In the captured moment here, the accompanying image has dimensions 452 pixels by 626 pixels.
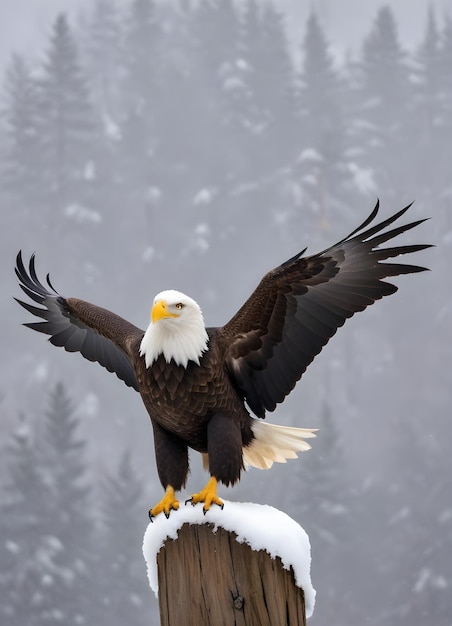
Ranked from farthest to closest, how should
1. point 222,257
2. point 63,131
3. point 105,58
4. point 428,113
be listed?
point 105,58 < point 428,113 < point 63,131 < point 222,257

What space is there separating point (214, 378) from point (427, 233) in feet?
170

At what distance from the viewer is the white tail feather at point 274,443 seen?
3744 mm

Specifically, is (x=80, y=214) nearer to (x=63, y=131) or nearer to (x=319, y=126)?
(x=63, y=131)

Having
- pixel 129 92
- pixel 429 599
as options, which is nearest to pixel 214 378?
pixel 429 599

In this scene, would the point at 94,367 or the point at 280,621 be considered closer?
the point at 280,621

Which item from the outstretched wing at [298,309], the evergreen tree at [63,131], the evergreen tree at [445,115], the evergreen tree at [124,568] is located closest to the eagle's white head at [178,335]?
the outstretched wing at [298,309]

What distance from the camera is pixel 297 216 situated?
54.2 m

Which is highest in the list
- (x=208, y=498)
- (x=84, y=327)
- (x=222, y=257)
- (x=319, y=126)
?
(x=319, y=126)

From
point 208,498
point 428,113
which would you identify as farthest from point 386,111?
point 208,498

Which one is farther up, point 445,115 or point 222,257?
point 445,115

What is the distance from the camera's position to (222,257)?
56.1m

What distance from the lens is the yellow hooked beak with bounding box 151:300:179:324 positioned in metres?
3.18

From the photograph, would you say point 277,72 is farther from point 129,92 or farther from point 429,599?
point 429,599

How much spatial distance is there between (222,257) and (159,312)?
174ft
